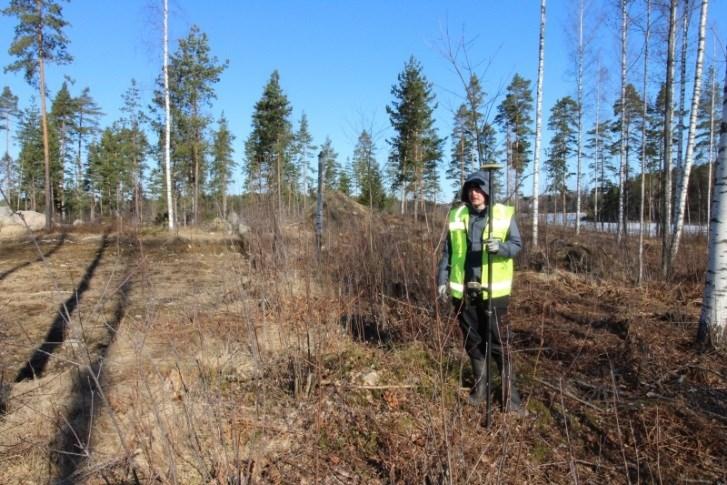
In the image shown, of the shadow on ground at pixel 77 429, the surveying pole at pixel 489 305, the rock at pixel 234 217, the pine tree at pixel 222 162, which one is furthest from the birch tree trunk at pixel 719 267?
the pine tree at pixel 222 162

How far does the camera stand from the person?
9.87 feet

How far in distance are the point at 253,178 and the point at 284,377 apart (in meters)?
3.13

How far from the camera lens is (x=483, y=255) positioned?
3.10 meters

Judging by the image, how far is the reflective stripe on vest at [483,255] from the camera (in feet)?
9.90

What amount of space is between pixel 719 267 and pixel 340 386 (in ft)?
12.3

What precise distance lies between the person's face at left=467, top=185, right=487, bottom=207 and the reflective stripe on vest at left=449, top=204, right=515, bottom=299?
0.10 meters

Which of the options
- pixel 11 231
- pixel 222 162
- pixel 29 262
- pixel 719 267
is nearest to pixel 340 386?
pixel 719 267

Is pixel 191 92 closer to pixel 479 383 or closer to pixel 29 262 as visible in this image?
pixel 29 262

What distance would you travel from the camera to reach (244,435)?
9.34 ft

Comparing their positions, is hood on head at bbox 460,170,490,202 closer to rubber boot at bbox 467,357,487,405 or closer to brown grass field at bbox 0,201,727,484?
brown grass field at bbox 0,201,727,484

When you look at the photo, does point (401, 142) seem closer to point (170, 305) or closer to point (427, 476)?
point (170, 305)

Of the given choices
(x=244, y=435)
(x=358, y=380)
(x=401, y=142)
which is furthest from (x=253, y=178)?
(x=401, y=142)

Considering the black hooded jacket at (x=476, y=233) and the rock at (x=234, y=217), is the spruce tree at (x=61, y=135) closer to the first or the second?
the rock at (x=234, y=217)

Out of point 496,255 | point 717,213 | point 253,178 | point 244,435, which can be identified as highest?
point 253,178
